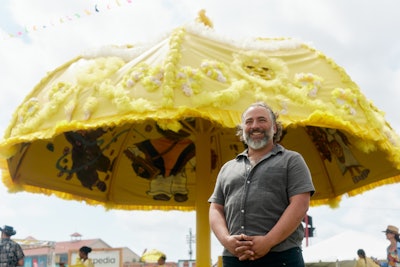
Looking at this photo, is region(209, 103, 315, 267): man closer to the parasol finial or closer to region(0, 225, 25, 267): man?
the parasol finial

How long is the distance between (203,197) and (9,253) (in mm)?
2995

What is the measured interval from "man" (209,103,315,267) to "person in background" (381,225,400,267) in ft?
22.3

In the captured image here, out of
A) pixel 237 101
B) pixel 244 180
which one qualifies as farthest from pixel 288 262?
pixel 237 101

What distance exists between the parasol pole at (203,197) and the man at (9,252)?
8.97ft

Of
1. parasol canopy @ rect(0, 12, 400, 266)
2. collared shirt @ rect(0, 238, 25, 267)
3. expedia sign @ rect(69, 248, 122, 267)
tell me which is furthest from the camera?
expedia sign @ rect(69, 248, 122, 267)

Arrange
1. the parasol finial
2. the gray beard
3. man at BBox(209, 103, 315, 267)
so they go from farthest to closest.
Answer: the parasol finial, the gray beard, man at BBox(209, 103, 315, 267)

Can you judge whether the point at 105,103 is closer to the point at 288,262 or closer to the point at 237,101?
the point at 237,101

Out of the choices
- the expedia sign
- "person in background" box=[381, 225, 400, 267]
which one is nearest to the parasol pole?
"person in background" box=[381, 225, 400, 267]

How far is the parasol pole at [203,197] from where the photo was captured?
6.96m

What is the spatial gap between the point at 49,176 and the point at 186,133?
7.08 ft

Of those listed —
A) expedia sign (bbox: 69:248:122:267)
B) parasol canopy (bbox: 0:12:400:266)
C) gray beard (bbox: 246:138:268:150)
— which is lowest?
gray beard (bbox: 246:138:268:150)

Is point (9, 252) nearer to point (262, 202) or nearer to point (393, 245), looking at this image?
point (262, 202)

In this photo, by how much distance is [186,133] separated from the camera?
26.7 ft

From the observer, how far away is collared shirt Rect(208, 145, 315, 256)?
2760 mm
